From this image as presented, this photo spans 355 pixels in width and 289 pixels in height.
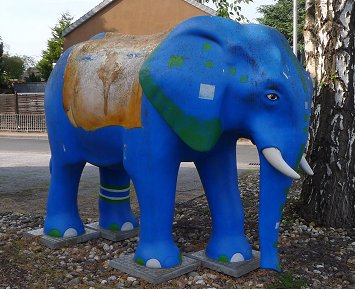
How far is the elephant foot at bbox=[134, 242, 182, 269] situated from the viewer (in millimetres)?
3619

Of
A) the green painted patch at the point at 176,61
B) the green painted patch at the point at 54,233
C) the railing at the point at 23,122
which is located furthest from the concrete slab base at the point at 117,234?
the railing at the point at 23,122

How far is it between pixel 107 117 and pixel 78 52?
30.9 inches

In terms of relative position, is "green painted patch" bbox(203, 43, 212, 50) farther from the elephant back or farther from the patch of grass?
the patch of grass

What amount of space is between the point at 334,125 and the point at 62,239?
277cm

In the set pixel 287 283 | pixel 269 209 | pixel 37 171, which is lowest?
pixel 37 171

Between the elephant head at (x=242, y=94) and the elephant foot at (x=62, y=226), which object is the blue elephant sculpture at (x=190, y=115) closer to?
the elephant head at (x=242, y=94)

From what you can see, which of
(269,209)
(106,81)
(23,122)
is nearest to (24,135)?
(23,122)

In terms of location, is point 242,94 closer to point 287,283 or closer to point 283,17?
point 287,283

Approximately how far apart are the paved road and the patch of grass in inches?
136

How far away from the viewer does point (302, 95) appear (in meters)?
3.15

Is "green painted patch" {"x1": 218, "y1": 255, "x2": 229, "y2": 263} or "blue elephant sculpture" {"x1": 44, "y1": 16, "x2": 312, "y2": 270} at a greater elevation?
"blue elephant sculpture" {"x1": 44, "y1": 16, "x2": 312, "y2": 270}

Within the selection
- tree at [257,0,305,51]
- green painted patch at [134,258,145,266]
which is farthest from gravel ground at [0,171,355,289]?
tree at [257,0,305,51]

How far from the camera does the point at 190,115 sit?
127 inches

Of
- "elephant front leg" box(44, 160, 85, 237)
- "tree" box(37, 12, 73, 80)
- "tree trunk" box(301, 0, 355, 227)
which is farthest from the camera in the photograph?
"tree" box(37, 12, 73, 80)
